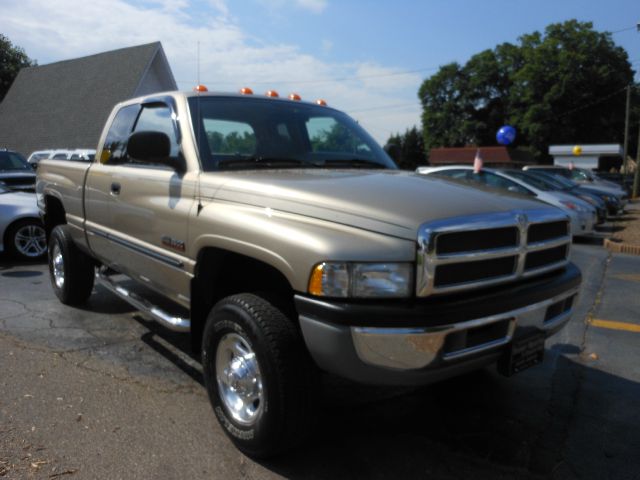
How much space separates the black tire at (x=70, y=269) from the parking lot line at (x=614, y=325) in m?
4.93

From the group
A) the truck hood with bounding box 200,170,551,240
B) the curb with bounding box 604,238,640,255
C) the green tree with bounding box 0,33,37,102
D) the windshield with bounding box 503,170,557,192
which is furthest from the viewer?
the green tree with bounding box 0,33,37,102

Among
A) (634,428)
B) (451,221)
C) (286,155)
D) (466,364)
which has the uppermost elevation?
(286,155)

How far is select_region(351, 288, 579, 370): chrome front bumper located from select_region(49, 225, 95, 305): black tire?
3.82m

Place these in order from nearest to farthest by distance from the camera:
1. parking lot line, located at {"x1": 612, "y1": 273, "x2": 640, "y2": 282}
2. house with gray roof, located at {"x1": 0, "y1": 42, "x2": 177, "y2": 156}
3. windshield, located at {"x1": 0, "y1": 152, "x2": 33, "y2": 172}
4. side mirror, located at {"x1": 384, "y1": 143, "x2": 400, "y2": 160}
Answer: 1. side mirror, located at {"x1": 384, "y1": 143, "x2": 400, "y2": 160}
2. parking lot line, located at {"x1": 612, "y1": 273, "x2": 640, "y2": 282}
3. windshield, located at {"x1": 0, "y1": 152, "x2": 33, "y2": 172}
4. house with gray roof, located at {"x1": 0, "y1": 42, "x2": 177, "y2": 156}

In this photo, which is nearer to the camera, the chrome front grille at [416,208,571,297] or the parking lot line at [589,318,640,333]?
the chrome front grille at [416,208,571,297]

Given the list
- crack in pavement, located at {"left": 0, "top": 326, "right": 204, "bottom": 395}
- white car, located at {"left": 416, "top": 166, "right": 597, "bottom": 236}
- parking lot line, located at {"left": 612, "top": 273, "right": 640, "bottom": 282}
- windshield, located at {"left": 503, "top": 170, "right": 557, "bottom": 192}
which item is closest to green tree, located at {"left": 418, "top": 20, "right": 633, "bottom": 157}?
windshield, located at {"left": 503, "top": 170, "right": 557, "bottom": 192}

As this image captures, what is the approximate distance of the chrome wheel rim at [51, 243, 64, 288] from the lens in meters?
5.58

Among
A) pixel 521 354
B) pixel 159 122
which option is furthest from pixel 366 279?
pixel 159 122

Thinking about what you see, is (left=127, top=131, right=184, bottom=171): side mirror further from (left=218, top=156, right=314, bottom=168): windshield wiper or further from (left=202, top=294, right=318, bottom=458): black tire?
(left=202, top=294, right=318, bottom=458): black tire

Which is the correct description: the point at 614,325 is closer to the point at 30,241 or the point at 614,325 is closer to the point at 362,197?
the point at 362,197

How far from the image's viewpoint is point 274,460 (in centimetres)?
284

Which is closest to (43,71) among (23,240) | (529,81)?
(23,240)

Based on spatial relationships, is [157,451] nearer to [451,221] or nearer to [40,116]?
[451,221]

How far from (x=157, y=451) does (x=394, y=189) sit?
1845 mm
